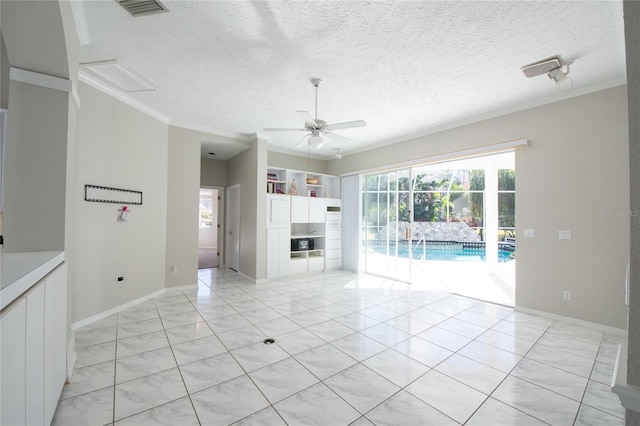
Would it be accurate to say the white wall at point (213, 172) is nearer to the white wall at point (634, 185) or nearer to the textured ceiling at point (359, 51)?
the textured ceiling at point (359, 51)

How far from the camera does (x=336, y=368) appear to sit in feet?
7.41

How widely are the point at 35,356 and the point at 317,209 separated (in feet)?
16.9

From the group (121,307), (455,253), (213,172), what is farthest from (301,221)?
(455,253)

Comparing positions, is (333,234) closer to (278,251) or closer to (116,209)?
(278,251)

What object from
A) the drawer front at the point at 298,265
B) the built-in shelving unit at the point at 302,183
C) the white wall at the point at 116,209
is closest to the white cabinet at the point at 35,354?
the white wall at the point at 116,209

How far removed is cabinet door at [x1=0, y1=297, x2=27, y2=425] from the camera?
0.99 meters

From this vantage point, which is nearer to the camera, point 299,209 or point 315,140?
point 315,140

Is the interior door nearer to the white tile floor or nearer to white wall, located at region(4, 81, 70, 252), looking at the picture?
the white tile floor

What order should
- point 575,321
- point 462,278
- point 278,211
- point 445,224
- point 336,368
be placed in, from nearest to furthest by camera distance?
point 336,368
point 575,321
point 278,211
point 462,278
point 445,224

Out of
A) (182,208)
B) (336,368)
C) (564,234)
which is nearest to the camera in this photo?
(336,368)

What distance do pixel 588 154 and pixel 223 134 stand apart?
5456 millimetres

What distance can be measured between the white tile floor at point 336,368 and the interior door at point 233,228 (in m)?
2.39

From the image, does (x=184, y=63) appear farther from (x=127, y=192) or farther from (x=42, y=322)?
(x=42, y=322)

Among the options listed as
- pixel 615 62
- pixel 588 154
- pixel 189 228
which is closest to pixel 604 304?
pixel 588 154
